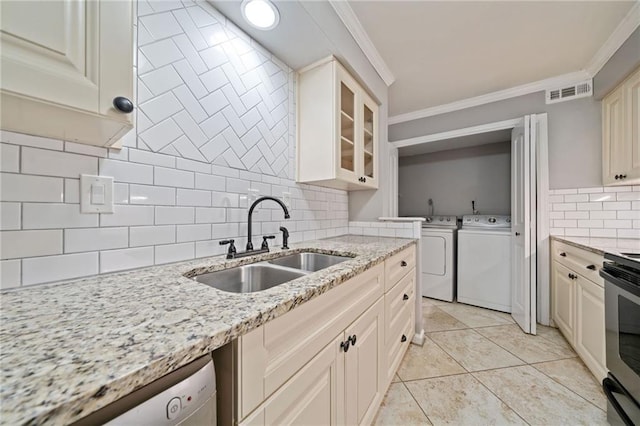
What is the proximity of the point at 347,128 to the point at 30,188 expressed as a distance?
1.69 m

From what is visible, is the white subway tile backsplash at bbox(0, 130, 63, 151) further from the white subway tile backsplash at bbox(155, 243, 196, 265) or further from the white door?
the white door

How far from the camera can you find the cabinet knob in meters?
0.63

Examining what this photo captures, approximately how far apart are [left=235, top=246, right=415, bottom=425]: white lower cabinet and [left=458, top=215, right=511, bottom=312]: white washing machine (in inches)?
76.8

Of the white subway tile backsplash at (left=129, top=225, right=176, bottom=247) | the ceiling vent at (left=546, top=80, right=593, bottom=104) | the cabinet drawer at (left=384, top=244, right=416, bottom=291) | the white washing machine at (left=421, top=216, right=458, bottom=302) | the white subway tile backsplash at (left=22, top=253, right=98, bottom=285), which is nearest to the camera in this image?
the white subway tile backsplash at (left=22, top=253, right=98, bottom=285)

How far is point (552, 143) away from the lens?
7.75 ft

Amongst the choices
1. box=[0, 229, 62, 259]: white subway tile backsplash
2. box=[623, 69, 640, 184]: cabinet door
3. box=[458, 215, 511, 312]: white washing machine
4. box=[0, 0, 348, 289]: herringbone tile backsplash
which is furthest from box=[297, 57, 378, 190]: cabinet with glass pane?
box=[623, 69, 640, 184]: cabinet door

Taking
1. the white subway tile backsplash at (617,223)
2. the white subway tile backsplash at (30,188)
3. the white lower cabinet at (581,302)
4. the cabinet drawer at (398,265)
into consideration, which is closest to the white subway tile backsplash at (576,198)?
the white subway tile backsplash at (617,223)

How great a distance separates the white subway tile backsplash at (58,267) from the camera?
71 centimetres

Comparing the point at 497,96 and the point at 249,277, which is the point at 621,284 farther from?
the point at 497,96

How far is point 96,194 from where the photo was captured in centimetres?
83

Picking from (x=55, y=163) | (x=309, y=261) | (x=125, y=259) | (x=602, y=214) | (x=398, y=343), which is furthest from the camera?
(x=602, y=214)

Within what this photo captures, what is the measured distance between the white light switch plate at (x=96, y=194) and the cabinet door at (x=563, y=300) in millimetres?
2896

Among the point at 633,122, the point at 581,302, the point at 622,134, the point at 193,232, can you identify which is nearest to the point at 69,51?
the point at 193,232

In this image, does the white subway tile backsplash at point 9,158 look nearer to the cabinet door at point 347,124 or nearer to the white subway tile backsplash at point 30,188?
the white subway tile backsplash at point 30,188
